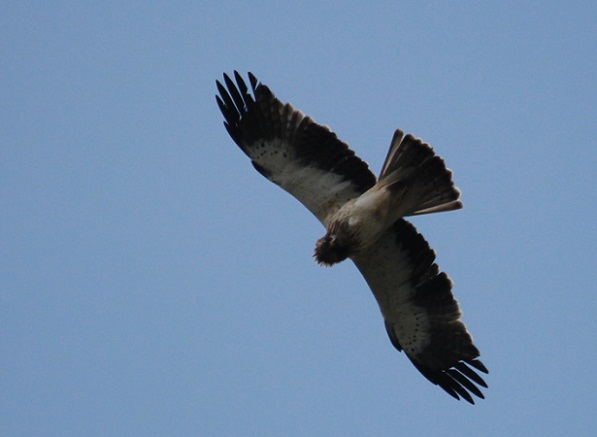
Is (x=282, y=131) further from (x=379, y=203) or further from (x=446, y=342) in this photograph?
(x=446, y=342)

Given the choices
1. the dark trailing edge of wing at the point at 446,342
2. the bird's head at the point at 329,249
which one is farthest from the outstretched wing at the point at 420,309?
→ the bird's head at the point at 329,249

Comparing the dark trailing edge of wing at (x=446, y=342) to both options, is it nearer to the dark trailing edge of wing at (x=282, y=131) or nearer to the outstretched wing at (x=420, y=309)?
the outstretched wing at (x=420, y=309)

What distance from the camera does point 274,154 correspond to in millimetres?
8016

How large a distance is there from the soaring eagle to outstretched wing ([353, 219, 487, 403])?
0.01 meters

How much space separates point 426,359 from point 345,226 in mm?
1908

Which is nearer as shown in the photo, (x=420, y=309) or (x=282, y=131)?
(x=282, y=131)

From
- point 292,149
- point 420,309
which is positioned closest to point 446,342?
point 420,309

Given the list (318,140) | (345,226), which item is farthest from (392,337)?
(318,140)

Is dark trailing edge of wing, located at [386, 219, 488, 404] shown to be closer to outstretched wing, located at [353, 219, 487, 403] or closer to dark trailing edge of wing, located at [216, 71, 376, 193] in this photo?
outstretched wing, located at [353, 219, 487, 403]

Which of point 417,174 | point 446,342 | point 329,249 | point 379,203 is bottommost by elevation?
point 446,342

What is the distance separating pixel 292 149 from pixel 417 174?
48.7 inches

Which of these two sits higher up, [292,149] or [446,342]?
[292,149]

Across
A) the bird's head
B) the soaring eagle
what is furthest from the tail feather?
the bird's head

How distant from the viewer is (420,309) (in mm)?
8539
